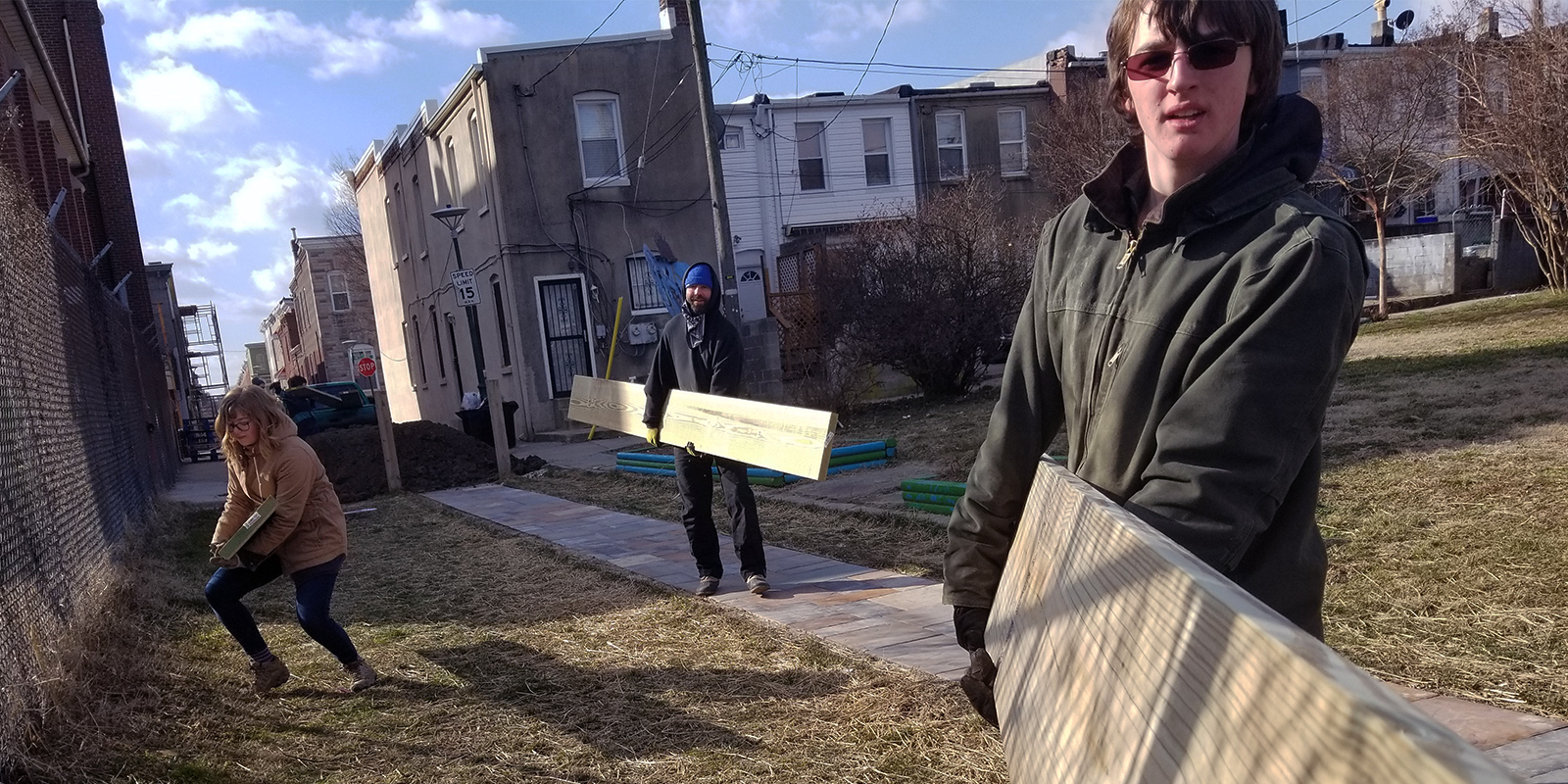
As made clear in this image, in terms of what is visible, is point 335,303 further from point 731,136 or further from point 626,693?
point 626,693

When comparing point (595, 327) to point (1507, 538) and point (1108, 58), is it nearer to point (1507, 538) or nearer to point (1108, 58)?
point (1507, 538)

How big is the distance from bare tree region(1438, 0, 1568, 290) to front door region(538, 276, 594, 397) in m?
15.8

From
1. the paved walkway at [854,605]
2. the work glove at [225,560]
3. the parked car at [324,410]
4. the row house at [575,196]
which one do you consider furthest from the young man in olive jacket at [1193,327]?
the parked car at [324,410]

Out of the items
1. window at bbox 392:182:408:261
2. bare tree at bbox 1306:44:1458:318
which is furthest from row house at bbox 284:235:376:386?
bare tree at bbox 1306:44:1458:318

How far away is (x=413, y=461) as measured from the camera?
51.5 ft

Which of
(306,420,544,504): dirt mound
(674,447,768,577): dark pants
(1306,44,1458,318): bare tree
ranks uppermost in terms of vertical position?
(1306,44,1458,318): bare tree

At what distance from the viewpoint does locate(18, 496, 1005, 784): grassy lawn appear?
3.97m

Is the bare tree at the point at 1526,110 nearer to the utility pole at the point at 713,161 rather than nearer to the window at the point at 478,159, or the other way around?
the utility pole at the point at 713,161

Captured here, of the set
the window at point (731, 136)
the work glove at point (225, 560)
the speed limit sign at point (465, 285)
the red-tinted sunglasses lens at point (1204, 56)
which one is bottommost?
the work glove at point (225, 560)

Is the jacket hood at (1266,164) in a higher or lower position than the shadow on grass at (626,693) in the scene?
higher

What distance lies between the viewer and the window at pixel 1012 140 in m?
29.4

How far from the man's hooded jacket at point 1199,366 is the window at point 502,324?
69.4 ft

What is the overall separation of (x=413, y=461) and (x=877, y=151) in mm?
16634

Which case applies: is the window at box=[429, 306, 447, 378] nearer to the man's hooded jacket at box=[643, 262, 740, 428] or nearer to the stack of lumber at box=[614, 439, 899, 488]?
the stack of lumber at box=[614, 439, 899, 488]
